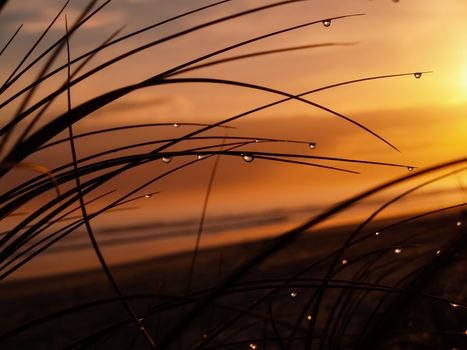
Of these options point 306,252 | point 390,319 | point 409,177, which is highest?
point 306,252

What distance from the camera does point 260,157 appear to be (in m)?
1.18

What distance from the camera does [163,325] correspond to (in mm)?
3490

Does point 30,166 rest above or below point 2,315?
below

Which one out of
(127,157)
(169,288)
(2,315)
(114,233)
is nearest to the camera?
(127,157)

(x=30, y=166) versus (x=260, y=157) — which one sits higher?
(x=260, y=157)

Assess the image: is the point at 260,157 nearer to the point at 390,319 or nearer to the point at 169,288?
the point at 390,319

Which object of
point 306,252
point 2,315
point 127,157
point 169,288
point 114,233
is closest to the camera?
point 127,157

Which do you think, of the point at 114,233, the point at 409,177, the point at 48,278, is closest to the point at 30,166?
the point at 409,177

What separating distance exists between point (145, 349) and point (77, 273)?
3817 millimetres

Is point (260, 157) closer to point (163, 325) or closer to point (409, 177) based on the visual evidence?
point (409, 177)

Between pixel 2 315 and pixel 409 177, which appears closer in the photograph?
pixel 409 177

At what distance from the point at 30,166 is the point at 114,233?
30.0ft

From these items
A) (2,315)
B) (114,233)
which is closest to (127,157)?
(2,315)

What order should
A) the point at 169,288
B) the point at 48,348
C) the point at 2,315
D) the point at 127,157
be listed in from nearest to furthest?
the point at 127,157 → the point at 48,348 → the point at 2,315 → the point at 169,288
